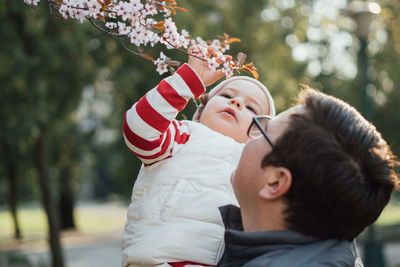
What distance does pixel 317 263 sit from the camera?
4.50 ft

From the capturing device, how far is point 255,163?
153cm

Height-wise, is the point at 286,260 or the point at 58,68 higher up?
the point at 58,68

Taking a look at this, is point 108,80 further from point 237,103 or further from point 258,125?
point 258,125

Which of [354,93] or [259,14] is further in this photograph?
[354,93]

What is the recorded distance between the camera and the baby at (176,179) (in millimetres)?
1897

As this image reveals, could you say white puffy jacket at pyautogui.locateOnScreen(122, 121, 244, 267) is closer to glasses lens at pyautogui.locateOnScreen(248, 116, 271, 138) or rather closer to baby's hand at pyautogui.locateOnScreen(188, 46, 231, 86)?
baby's hand at pyautogui.locateOnScreen(188, 46, 231, 86)

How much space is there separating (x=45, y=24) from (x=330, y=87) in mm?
9683

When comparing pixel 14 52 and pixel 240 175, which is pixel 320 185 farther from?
pixel 14 52

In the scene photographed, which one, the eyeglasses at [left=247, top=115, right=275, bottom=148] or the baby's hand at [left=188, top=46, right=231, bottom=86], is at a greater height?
the baby's hand at [left=188, top=46, right=231, bottom=86]

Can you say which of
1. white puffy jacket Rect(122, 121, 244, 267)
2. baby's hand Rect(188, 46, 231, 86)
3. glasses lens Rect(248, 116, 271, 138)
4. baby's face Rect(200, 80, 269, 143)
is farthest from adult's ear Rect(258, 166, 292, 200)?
baby's face Rect(200, 80, 269, 143)

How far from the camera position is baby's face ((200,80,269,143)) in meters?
2.28

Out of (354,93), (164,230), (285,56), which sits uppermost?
(285,56)

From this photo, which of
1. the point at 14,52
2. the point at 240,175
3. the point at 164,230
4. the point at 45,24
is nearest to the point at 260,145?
the point at 240,175

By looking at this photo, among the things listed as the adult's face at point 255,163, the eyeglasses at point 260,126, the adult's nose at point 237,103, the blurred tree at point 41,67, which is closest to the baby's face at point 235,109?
the adult's nose at point 237,103
